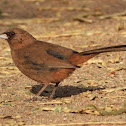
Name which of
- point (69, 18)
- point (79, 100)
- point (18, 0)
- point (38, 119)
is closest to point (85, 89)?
point (79, 100)

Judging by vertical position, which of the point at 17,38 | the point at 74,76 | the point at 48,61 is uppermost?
the point at 17,38

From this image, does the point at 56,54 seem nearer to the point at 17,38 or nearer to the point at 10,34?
the point at 17,38

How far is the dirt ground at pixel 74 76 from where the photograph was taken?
5041 millimetres

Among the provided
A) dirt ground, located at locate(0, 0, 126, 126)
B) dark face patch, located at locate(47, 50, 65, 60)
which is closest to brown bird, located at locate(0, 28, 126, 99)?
dark face patch, located at locate(47, 50, 65, 60)

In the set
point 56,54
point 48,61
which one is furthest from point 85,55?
point 48,61

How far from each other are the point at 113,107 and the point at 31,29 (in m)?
5.00

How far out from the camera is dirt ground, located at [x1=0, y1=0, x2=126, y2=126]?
5.04 m

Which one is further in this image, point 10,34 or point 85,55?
point 10,34

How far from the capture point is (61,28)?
9781mm

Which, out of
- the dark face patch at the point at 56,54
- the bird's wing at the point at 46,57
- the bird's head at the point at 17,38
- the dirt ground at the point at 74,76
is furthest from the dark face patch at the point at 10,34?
the dirt ground at the point at 74,76

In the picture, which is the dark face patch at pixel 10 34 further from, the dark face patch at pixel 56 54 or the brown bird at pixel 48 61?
the dark face patch at pixel 56 54

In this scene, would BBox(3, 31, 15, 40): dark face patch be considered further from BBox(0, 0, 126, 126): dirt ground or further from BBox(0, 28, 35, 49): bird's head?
BBox(0, 0, 126, 126): dirt ground

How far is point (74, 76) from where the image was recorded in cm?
688

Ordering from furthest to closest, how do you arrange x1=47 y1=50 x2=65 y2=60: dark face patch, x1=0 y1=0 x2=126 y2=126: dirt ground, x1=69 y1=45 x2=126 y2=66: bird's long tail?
x1=47 y1=50 x2=65 y2=60: dark face patch
x1=69 y1=45 x2=126 y2=66: bird's long tail
x1=0 y1=0 x2=126 y2=126: dirt ground
